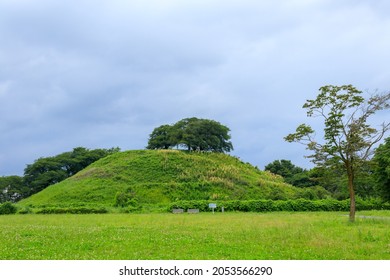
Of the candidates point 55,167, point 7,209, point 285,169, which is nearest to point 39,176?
point 55,167

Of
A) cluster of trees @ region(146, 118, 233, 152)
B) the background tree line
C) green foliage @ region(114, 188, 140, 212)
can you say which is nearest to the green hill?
green foliage @ region(114, 188, 140, 212)

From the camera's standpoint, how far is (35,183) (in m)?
91.0

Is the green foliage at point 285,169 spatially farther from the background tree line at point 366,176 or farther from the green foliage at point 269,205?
the green foliage at point 269,205

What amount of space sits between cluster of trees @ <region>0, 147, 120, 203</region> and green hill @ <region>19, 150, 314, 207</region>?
20.9 meters

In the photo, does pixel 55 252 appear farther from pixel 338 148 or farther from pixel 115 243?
pixel 338 148

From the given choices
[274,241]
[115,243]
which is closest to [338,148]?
[274,241]

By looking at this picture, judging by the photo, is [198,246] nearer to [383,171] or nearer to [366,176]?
[366,176]

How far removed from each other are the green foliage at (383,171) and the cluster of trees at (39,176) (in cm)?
7032

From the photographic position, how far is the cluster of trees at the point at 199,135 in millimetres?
80812

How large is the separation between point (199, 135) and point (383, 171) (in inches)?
1666

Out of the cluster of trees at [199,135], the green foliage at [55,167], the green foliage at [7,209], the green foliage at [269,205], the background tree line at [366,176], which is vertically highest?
the cluster of trees at [199,135]

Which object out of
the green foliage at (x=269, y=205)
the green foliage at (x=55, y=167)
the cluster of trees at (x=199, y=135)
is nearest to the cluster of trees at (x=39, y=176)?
the green foliage at (x=55, y=167)

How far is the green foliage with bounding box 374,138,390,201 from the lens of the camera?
42438 millimetres

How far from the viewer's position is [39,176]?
92375 mm
